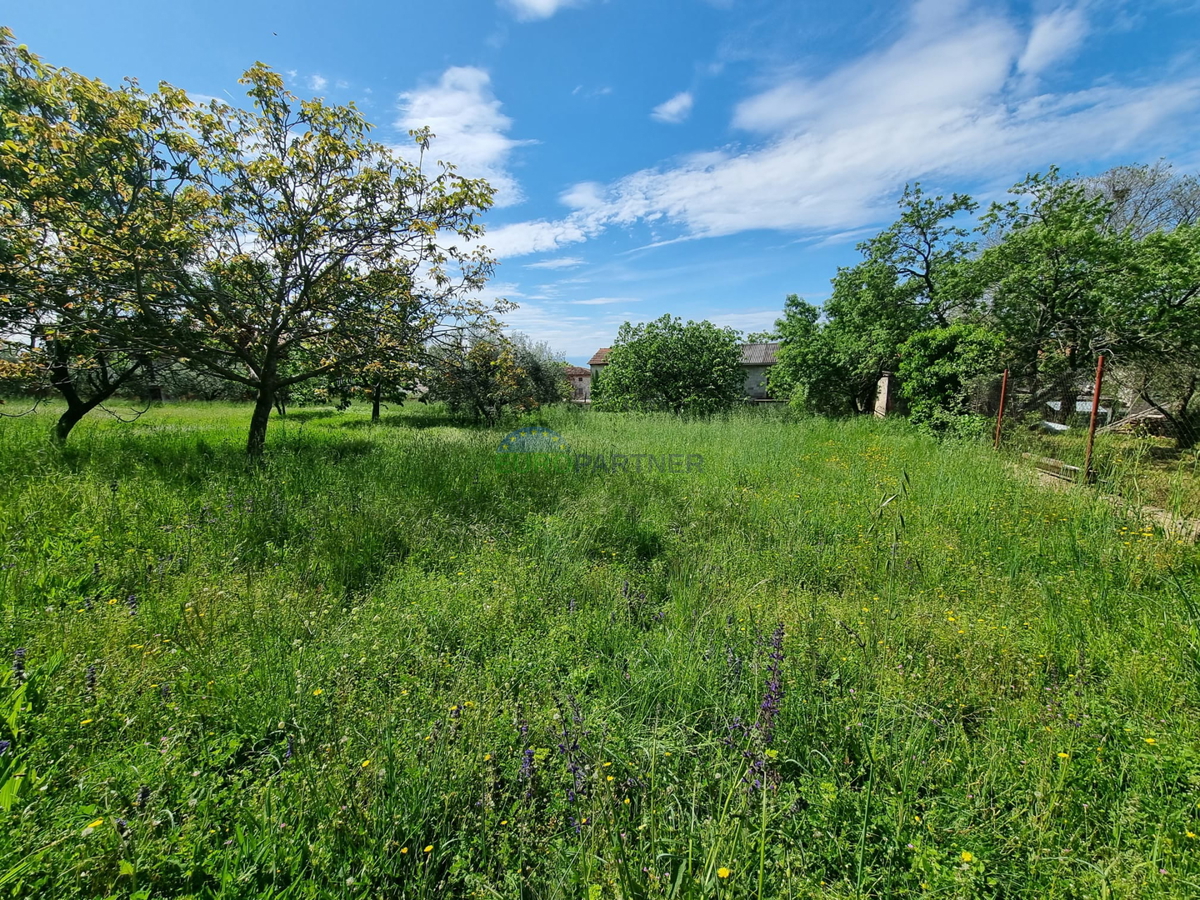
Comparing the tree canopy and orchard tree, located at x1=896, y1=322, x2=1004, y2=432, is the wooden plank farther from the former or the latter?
the tree canopy

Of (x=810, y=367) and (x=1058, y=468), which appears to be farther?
(x=810, y=367)

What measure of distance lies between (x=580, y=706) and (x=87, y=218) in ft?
26.5

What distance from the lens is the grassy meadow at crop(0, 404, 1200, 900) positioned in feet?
4.49

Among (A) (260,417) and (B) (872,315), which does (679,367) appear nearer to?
(B) (872,315)

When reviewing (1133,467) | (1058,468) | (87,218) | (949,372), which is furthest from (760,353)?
(87,218)

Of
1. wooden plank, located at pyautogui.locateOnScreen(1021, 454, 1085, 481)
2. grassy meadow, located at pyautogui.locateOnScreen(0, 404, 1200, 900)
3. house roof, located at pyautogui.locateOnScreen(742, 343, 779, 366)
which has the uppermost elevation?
house roof, located at pyautogui.locateOnScreen(742, 343, 779, 366)

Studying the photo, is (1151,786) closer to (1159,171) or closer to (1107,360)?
(1107,360)

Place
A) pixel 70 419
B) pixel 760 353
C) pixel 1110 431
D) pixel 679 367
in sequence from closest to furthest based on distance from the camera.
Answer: pixel 1110 431 < pixel 70 419 < pixel 679 367 < pixel 760 353

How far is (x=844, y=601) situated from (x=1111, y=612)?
62.9 inches

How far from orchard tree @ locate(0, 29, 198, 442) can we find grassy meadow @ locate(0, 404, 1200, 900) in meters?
2.67

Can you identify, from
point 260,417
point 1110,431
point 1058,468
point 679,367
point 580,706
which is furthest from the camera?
point 679,367

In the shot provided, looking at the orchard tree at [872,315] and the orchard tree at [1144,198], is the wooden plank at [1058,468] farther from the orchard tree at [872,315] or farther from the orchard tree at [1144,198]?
the orchard tree at [1144,198]

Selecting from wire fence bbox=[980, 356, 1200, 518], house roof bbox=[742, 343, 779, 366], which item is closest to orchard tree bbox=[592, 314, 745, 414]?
wire fence bbox=[980, 356, 1200, 518]

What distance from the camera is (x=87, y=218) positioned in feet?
17.3
